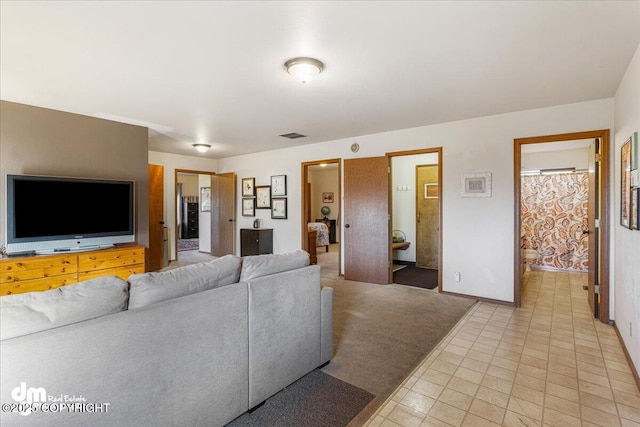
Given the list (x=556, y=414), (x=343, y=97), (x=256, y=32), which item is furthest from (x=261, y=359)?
(x=343, y=97)

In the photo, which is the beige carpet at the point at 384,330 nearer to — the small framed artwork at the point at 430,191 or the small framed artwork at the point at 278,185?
the small framed artwork at the point at 430,191

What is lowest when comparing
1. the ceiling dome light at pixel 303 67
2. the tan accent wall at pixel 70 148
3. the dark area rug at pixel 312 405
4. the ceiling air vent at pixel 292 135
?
the dark area rug at pixel 312 405

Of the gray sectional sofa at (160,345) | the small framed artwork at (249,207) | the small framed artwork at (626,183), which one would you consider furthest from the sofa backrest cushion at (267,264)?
the small framed artwork at (249,207)

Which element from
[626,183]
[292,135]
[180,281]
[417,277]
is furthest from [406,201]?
[180,281]

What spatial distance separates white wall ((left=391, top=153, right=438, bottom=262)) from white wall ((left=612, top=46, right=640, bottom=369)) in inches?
137

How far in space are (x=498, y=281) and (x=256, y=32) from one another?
3.95 m

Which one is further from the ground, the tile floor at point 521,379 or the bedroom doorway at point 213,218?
the bedroom doorway at point 213,218

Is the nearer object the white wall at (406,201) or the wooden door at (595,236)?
the wooden door at (595,236)

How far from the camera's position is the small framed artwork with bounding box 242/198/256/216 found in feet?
23.0

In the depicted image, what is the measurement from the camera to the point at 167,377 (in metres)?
1.48

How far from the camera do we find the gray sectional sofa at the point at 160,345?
1154mm

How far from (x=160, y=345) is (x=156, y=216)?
5.36 meters

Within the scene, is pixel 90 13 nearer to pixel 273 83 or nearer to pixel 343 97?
pixel 273 83

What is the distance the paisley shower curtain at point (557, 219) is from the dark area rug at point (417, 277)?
6.94 feet
